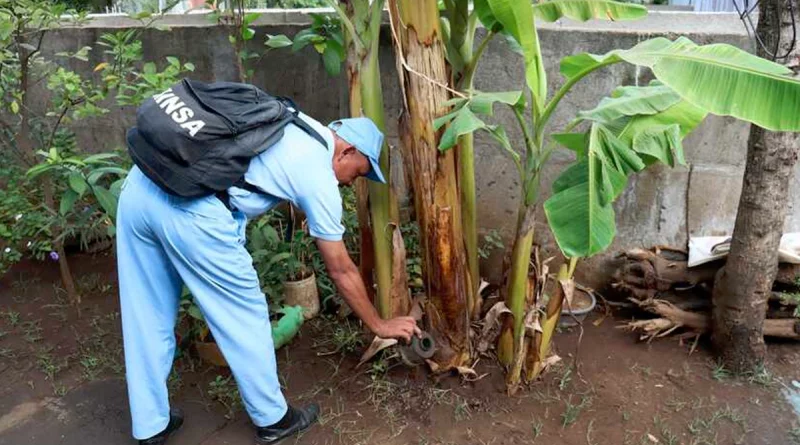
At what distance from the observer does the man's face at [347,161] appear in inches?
92.4

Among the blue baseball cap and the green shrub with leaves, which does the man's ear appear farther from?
the green shrub with leaves

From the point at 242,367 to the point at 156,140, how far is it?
89 cm

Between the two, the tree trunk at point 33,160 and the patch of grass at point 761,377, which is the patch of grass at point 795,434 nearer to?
the patch of grass at point 761,377

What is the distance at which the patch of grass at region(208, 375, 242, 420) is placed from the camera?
2.78 meters

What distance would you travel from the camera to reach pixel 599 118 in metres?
2.25

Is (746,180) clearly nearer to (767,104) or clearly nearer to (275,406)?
(767,104)

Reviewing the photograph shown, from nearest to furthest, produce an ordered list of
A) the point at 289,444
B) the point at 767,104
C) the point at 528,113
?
the point at 767,104 → the point at 289,444 → the point at 528,113

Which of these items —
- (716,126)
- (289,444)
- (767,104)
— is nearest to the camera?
(767,104)

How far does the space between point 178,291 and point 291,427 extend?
0.71 m

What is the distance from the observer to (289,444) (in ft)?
8.43

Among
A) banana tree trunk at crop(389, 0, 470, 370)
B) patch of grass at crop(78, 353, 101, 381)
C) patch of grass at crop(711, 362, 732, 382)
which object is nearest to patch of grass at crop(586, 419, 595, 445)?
banana tree trunk at crop(389, 0, 470, 370)

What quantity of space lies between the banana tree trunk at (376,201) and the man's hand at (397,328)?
0.32 metres

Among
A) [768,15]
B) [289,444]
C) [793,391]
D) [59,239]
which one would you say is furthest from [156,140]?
[793,391]

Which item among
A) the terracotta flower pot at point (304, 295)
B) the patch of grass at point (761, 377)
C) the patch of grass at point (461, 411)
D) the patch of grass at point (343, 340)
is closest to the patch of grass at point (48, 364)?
the terracotta flower pot at point (304, 295)
